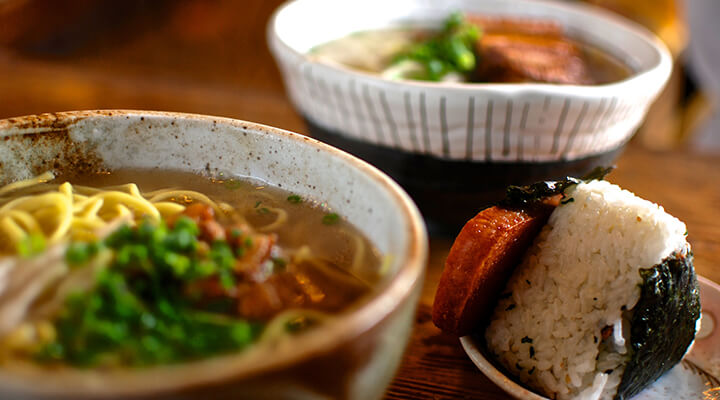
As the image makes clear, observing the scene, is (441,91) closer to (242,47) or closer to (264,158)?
(264,158)

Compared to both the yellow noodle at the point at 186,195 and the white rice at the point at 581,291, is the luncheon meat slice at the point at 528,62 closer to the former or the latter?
the white rice at the point at 581,291

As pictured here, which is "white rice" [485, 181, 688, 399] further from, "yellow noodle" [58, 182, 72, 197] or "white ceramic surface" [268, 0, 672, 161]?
"yellow noodle" [58, 182, 72, 197]

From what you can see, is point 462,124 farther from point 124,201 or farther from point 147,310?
point 147,310

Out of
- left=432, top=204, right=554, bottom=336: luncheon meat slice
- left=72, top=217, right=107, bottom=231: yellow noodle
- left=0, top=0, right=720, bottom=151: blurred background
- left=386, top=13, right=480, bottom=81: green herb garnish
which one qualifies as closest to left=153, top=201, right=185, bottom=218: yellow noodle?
left=72, top=217, right=107, bottom=231: yellow noodle

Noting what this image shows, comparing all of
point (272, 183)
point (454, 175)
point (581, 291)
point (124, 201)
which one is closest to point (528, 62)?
point (454, 175)

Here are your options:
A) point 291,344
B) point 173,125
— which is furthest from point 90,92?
point 291,344
